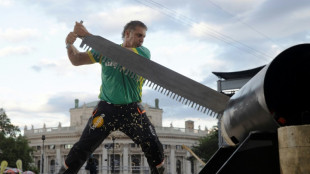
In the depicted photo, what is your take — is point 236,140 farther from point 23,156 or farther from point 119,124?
point 23,156

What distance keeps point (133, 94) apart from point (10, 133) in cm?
6080

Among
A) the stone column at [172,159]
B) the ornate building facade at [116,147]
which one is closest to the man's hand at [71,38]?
the ornate building facade at [116,147]

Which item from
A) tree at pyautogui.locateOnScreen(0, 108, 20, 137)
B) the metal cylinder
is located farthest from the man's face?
tree at pyautogui.locateOnScreen(0, 108, 20, 137)

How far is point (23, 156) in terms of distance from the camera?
6178cm

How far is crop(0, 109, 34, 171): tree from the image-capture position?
195ft

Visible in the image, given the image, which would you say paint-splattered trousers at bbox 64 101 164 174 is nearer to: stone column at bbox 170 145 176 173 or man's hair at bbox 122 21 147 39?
man's hair at bbox 122 21 147 39

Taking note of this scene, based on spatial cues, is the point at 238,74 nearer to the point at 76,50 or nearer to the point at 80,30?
the point at 76,50

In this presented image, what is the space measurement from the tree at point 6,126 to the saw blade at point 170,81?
59376 mm

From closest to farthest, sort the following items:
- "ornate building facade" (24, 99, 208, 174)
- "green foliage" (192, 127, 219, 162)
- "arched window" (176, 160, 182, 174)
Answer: "green foliage" (192, 127, 219, 162) < "ornate building facade" (24, 99, 208, 174) < "arched window" (176, 160, 182, 174)

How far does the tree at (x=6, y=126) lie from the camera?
196 ft

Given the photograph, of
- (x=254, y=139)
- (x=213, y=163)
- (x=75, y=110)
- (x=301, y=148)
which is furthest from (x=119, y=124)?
(x=75, y=110)

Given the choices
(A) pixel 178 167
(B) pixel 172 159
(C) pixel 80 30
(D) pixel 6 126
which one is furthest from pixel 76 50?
(A) pixel 178 167

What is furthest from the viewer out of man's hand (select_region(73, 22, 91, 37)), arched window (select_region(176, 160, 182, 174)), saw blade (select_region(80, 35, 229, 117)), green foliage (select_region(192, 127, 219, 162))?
arched window (select_region(176, 160, 182, 174))

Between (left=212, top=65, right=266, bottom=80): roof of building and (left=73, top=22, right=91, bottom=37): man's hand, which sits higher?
(left=212, top=65, right=266, bottom=80): roof of building
